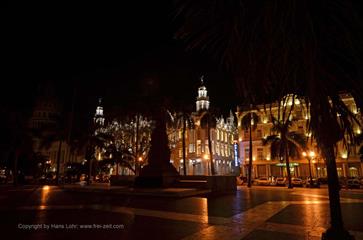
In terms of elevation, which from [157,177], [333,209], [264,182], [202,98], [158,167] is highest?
[202,98]

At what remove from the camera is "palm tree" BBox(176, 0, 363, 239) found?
431cm

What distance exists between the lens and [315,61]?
4.26m

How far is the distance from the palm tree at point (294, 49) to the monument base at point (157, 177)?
1776 cm

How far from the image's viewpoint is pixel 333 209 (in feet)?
18.5

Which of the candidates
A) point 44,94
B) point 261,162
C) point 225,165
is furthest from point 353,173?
point 44,94

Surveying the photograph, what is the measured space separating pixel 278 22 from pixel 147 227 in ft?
23.8

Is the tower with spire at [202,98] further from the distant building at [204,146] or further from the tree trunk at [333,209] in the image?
the tree trunk at [333,209]

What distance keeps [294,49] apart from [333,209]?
369 cm

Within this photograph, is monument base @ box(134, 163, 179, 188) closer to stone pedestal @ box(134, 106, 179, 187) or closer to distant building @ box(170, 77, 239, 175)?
stone pedestal @ box(134, 106, 179, 187)

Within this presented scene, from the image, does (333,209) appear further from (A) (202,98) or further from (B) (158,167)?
(A) (202,98)

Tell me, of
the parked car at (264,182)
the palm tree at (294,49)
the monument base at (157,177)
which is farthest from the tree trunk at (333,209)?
the parked car at (264,182)

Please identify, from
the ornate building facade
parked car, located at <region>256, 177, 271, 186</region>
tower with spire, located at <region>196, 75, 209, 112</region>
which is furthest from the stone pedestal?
tower with spire, located at <region>196, 75, 209, 112</region>

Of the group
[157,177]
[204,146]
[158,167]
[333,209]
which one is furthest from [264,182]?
[204,146]

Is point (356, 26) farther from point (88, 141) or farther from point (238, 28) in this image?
point (88, 141)
